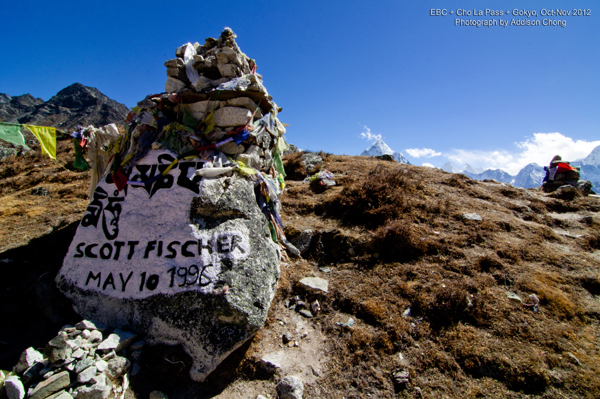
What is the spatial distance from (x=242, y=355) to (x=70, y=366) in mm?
2216

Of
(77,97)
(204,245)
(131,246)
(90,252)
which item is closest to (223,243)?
(204,245)

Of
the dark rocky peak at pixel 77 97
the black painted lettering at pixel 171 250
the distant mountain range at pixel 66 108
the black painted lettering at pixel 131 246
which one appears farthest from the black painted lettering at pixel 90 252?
the dark rocky peak at pixel 77 97

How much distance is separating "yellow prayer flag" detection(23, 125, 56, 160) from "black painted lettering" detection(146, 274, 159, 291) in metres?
4.63

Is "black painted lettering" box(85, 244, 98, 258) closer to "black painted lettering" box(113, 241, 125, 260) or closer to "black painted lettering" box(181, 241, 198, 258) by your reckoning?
"black painted lettering" box(113, 241, 125, 260)

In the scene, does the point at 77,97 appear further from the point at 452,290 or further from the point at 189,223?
the point at 452,290

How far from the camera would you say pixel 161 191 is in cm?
502

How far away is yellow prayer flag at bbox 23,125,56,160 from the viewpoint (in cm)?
616

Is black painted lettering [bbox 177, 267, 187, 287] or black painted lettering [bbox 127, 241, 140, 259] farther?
black painted lettering [bbox 127, 241, 140, 259]

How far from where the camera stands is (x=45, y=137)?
20.6 ft

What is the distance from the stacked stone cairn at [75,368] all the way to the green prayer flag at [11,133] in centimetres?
482

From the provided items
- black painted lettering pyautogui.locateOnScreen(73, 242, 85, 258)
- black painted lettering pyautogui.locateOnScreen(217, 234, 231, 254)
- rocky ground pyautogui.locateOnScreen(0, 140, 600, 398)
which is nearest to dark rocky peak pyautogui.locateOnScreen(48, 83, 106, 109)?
rocky ground pyautogui.locateOnScreen(0, 140, 600, 398)

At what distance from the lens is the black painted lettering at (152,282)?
14.0ft

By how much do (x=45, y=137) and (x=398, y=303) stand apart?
8.73 metres

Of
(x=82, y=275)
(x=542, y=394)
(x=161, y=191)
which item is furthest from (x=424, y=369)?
(x=82, y=275)
